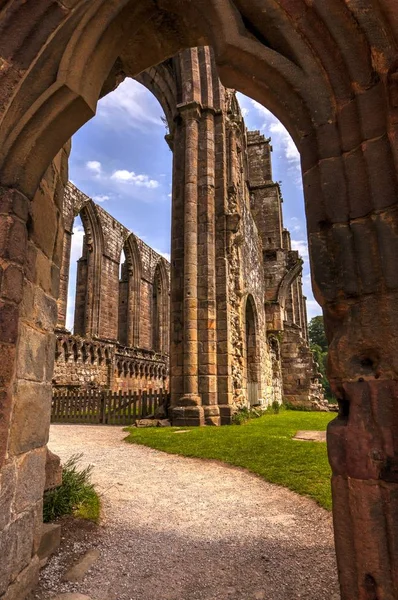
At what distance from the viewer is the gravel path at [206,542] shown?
83.0 inches

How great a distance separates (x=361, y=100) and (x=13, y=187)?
1.85 metres

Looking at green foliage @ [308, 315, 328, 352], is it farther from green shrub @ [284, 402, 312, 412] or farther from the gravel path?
the gravel path

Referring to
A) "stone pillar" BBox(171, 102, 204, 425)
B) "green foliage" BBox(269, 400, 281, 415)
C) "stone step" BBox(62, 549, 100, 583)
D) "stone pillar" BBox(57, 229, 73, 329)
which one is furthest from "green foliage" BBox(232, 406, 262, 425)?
"stone pillar" BBox(57, 229, 73, 329)

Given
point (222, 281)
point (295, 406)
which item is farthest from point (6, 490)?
point (295, 406)

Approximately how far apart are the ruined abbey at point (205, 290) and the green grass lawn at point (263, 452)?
167 cm

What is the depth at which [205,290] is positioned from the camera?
9.60m

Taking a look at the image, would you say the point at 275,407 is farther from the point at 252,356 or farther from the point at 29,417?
the point at 29,417

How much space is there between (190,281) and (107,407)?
5.23m

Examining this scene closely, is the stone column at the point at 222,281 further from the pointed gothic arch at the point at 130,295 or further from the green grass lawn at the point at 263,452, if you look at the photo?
the pointed gothic arch at the point at 130,295

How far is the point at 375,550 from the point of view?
1.33 m

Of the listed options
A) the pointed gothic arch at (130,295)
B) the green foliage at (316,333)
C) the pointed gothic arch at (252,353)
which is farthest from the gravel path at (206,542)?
the green foliage at (316,333)

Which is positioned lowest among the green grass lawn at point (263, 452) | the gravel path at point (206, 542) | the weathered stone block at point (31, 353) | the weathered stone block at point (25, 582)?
the gravel path at point (206, 542)

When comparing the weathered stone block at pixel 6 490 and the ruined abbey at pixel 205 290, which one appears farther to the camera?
the ruined abbey at pixel 205 290

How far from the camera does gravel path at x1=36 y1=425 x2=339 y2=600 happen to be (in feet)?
6.92
